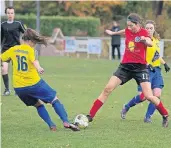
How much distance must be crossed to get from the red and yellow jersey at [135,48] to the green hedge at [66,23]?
3791 cm

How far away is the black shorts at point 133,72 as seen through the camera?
32.8ft

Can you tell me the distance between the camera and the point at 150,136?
896 cm

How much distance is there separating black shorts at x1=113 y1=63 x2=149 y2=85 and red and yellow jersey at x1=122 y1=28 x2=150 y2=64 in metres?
0.09

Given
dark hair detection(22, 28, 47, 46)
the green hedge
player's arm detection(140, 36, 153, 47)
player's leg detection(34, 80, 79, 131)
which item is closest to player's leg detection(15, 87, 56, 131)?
player's leg detection(34, 80, 79, 131)

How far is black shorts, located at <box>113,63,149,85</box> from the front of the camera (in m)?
10.0

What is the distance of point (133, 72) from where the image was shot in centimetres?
1005

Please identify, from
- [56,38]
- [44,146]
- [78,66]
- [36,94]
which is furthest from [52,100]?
[56,38]

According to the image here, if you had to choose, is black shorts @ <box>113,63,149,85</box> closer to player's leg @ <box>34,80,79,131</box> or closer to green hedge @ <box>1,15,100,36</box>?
player's leg @ <box>34,80,79,131</box>

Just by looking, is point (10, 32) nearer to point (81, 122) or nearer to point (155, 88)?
point (155, 88)

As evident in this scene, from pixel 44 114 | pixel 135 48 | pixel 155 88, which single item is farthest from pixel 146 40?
pixel 44 114

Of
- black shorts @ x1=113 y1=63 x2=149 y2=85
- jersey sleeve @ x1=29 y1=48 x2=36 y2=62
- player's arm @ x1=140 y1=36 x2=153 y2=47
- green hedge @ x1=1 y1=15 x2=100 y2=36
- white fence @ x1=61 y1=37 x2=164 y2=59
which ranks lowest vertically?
green hedge @ x1=1 y1=15 x2=100 y2=36

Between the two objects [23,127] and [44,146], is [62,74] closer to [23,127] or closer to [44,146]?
[23,127]

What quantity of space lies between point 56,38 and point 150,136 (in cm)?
3146

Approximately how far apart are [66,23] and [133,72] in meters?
38.3
